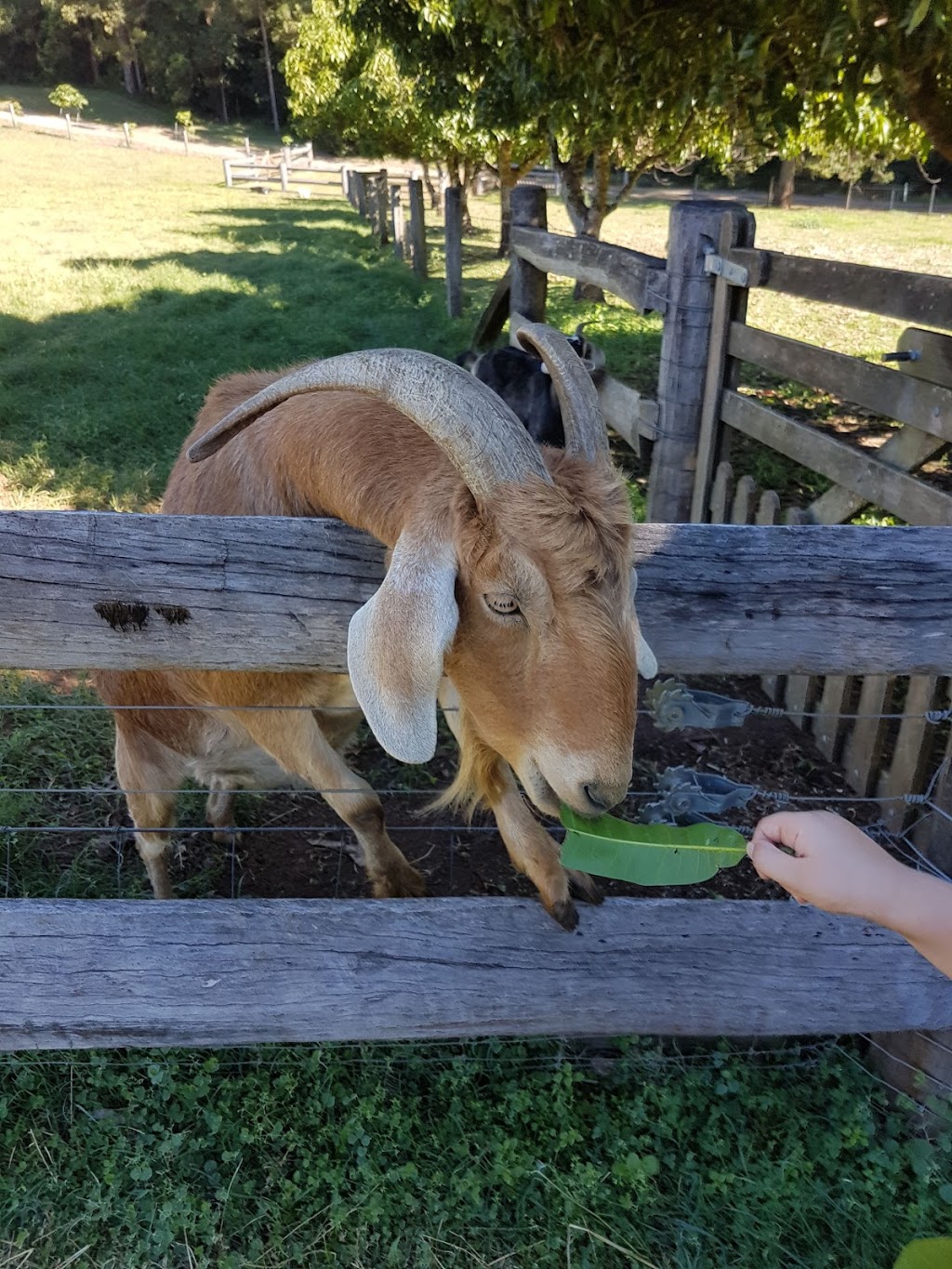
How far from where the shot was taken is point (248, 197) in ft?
101

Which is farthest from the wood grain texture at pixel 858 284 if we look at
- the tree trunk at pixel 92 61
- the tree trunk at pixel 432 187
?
the tree trunk at pixel 92 61

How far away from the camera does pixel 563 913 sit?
2.19 m

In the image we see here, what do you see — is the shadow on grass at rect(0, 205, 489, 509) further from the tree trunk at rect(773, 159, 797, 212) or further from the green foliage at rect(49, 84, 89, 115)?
the green foliage at rect(49, 84, 89, 115)

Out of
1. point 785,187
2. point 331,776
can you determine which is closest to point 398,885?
point 331,776

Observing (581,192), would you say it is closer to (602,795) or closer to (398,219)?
(398,219)

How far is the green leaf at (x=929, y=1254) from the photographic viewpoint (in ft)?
3.38

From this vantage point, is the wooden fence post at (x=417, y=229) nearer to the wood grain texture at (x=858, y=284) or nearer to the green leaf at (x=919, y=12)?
the wood grain texture at (x=858, y=284)

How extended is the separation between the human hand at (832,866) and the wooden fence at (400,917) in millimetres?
570

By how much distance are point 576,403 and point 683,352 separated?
3189mm

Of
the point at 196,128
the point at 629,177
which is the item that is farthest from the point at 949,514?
the point at 196,128

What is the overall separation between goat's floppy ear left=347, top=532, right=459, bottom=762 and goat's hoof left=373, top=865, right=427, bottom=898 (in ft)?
4.17

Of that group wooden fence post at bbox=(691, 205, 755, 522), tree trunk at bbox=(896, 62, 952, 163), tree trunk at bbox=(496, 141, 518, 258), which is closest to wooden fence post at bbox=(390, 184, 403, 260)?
tree trunk at bbox=(496, 141, 518, 258)

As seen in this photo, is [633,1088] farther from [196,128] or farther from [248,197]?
[196,128]

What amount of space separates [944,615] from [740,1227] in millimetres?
1557
